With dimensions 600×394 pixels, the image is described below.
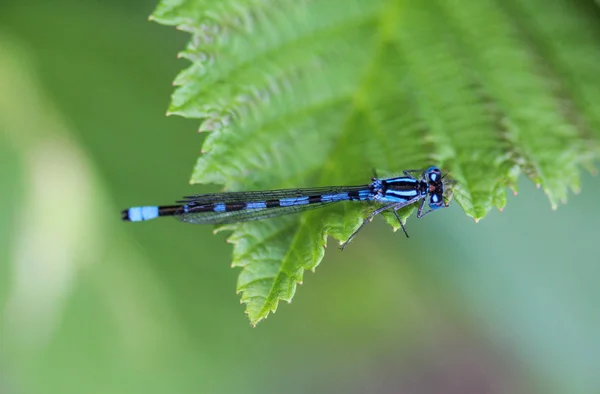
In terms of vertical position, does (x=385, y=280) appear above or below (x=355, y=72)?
below

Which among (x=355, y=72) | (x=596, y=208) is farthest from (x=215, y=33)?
(x=596, y=208)

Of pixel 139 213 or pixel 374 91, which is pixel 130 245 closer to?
pixel 139 213

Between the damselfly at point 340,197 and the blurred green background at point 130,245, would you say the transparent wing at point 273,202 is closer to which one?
the damselfly at point 340,197


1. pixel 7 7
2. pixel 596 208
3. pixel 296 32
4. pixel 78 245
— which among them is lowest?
pixel 596 208

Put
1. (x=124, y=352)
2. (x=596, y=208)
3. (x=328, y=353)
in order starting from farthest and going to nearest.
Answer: (x=328, y=353)
(x=124, y=352)
(x=596, y=208)

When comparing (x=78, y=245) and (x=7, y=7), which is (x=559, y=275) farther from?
(x=7, y=7)

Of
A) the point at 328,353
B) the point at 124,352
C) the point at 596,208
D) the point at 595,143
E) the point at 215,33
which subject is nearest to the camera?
the point at 595,143

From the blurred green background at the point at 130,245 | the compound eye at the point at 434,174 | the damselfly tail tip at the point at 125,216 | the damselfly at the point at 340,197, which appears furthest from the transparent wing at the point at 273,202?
the blurred green background at the point at 130,245
